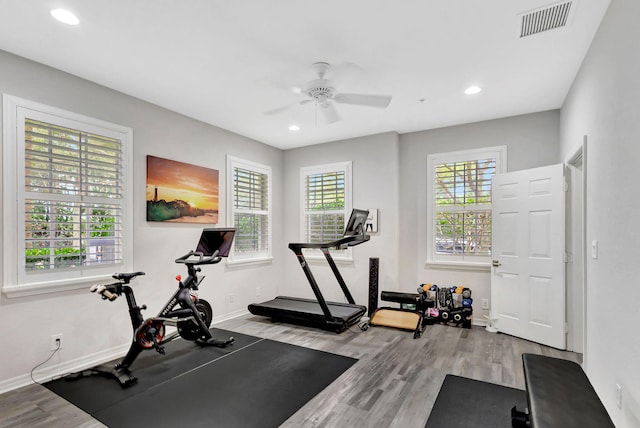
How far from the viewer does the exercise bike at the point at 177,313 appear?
293cm

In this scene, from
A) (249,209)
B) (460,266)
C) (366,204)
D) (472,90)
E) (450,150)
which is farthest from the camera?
A: (249,209)

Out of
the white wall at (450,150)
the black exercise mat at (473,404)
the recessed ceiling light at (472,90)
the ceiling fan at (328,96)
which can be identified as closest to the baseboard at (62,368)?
the ceiling fan at (328,96)

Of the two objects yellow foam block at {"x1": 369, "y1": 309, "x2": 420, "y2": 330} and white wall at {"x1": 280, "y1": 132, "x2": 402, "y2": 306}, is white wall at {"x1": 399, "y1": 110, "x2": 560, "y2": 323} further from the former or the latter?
yellow foam block at {"x1": 369, "y1": 309, "x2": 420, "y2": 330}

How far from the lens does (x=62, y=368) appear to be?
3.00 meters

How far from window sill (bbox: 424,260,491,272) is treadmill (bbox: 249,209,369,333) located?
121cm

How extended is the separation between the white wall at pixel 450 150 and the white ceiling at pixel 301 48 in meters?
0.40

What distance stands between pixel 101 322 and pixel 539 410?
369 centimetres

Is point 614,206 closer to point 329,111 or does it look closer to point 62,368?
point 329,111

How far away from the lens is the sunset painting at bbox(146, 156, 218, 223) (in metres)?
3.85

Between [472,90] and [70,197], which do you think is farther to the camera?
[472,90]

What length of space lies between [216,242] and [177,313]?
2.85 ft

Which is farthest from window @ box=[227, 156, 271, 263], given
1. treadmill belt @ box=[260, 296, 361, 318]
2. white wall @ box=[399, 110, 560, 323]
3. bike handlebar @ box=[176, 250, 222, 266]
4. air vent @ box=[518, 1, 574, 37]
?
air vent @ box=[518, 1, 574, 37]

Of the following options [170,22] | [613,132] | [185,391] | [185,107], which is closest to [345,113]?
[185,107]

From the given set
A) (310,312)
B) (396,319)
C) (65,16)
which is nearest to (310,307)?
(310,312)
